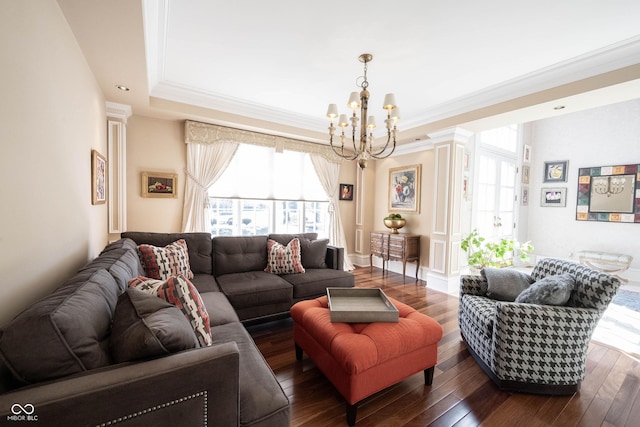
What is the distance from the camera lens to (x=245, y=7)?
1.95 metres

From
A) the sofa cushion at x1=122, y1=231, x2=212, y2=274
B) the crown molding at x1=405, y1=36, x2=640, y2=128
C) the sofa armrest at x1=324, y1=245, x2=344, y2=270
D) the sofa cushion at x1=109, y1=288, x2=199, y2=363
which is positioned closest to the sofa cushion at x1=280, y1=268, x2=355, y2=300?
the sofa armrest at x1=324, y1=245, x2=344, y2=270

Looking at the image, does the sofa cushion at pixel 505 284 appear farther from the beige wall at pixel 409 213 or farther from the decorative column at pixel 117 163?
the decorative column at pixel 117 163

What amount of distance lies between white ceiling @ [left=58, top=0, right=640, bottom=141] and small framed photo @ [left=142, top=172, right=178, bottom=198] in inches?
32.4

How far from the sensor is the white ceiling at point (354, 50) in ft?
6.22

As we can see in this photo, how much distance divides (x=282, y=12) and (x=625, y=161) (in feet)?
21.6

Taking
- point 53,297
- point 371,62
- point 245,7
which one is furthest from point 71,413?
point 371,62

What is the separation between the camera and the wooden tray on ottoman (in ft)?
5.77

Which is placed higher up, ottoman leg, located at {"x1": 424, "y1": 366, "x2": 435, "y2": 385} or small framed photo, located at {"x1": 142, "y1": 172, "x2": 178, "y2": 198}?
small framed photo, located at {"x1": 142, "y1": 172, "x2": 178, "y2": 198}

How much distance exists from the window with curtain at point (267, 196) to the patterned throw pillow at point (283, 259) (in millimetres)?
1368

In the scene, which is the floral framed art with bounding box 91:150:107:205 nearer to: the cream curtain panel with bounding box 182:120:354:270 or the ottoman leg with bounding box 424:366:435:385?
the cream curtain panel with bounding box 182:120:354:270

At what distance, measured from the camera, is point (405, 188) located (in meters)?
4.83

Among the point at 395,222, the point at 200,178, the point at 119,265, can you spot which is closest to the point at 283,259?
the point at 119,265

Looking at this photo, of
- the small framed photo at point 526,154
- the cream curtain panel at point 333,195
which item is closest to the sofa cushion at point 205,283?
the cream curtain panel at point 333,195

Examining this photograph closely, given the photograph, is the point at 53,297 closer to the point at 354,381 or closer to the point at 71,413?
the point at 71,413
